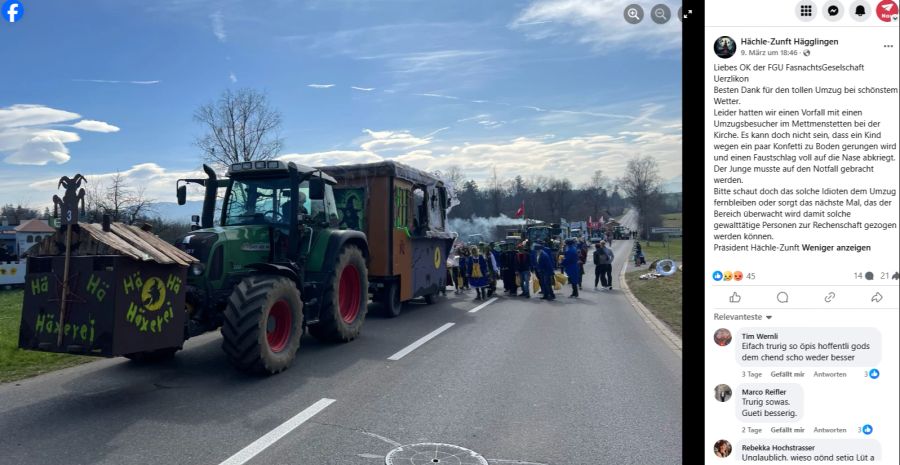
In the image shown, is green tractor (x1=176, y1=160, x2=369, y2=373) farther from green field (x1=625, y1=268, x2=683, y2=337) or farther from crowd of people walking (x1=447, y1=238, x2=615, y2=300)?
crowd of people walking (x1=447, y1=238, x2=615, y2=300)

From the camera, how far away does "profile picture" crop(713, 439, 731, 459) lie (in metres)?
1.57

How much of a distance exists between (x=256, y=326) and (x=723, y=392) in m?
5.76

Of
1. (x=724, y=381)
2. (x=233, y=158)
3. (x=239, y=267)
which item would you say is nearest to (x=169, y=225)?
(x=233, y=158)

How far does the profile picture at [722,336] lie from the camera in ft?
5.13

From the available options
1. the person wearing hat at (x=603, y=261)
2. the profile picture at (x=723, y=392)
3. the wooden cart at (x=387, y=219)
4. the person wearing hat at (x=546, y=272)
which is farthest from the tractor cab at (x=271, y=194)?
the person wearing hat at (x=603, y=261)

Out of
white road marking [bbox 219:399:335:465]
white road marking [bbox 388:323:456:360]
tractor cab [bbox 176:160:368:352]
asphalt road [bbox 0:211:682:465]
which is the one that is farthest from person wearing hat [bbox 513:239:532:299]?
white road marking [bbox 219:399:335:465]

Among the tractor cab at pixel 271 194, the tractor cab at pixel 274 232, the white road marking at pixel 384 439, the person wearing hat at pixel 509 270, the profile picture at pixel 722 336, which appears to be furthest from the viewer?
the person wearing hat at pixel 509 270

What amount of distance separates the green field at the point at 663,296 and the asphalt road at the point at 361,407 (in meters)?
3.87

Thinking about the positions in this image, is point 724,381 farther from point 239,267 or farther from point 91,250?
point 239,267

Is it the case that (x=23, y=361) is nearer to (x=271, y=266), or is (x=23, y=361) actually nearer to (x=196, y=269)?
(x=196, y=269)

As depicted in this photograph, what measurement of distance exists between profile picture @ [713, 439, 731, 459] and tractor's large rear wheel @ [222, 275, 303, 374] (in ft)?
18.8

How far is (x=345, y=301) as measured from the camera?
9.86 m

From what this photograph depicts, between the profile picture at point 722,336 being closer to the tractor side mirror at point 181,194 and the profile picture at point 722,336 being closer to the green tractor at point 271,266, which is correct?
the green tractor at point 271,266

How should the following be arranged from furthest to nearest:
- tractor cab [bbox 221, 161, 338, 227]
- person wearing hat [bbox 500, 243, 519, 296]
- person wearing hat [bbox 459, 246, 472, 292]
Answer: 1. person wearing hat [bbox 500, 243, 519, 296]
2. person wearing hat [bbox 459, 246, 472, 292]
3. tractor cab [bbox 221, 161, 338, 227]
